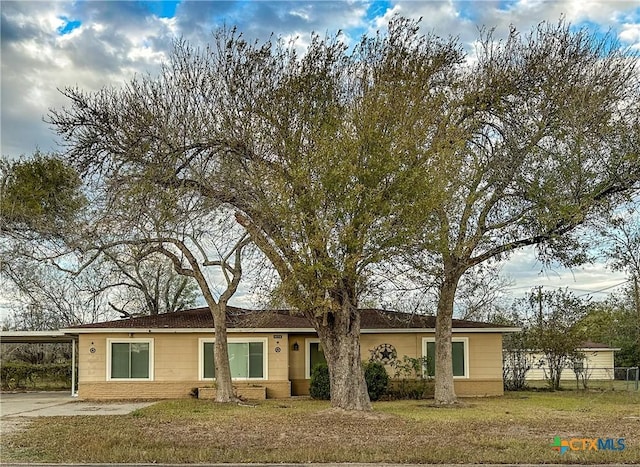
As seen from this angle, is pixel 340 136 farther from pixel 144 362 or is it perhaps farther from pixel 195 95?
pixel 144 362

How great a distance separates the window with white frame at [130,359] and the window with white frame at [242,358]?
167cm

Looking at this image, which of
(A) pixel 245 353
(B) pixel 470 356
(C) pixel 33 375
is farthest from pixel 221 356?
(C) pixel 33 375

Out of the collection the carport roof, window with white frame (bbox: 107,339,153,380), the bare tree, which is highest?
the bare tree

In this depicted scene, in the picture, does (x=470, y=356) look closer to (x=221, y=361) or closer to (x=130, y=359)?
(x=221, y=361)

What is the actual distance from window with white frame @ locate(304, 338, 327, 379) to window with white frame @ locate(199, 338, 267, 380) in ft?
4.64

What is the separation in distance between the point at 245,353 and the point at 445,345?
252 inches

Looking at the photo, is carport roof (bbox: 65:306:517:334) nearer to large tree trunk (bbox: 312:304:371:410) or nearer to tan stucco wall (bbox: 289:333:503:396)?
tan stucco wall (bbox: 289:333:503:396)

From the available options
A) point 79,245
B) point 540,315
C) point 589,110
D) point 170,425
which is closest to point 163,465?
point 170,425

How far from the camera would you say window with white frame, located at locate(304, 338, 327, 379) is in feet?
78.0

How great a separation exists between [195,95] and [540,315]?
1698 cm

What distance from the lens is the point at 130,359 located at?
913 inches

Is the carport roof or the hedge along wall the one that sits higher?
the carport roof

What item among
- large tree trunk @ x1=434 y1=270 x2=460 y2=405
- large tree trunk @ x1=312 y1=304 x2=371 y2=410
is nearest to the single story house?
large tree trunk @ x1=434 y1=270 x2=460 y2=405

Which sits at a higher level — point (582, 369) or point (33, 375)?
point (582, 369)
